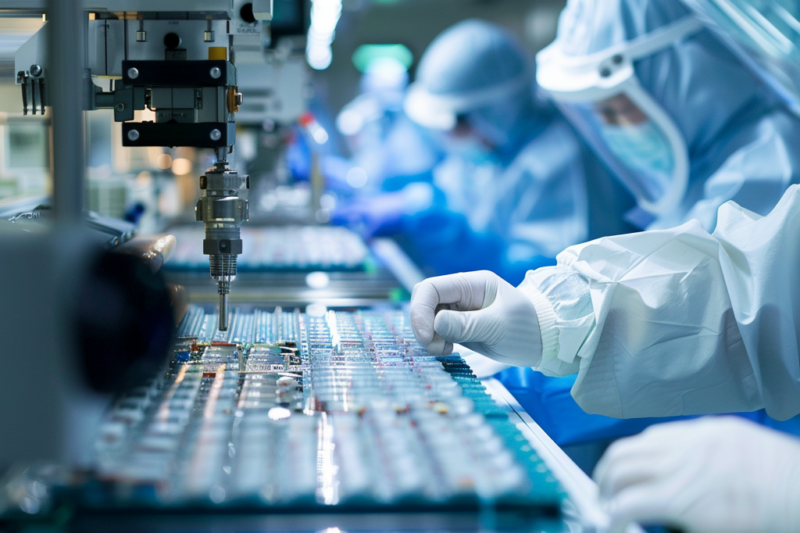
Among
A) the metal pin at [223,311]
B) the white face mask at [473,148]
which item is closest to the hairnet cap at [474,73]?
the white face mask at [473,148]

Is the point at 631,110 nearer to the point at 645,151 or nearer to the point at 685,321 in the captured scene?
the point at 645,151

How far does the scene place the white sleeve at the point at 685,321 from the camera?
3.67 feet

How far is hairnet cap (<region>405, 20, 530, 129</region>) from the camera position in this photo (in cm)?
354

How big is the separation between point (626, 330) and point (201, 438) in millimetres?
764

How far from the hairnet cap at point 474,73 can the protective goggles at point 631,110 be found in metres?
1.38

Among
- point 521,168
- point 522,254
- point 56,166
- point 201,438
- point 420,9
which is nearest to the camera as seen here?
point 56,166

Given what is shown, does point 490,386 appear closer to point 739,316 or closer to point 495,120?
point 739,316

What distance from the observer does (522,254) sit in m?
3.21

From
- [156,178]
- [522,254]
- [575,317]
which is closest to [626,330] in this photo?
[575,317]

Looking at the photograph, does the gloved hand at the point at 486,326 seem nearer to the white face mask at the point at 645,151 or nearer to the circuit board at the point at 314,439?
the circuit board at the point at 314,439

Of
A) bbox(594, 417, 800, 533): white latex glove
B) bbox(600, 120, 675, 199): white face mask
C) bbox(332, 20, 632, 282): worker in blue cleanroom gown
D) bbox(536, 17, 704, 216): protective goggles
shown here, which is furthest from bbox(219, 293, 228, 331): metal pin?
bbox(332, 20, 632, 282): worker in blue cleanroom gown

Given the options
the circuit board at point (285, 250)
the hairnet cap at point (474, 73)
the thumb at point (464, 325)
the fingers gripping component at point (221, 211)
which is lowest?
the circuit board at point (285, 250)

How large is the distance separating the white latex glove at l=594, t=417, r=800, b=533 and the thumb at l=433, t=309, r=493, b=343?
1.60 feet

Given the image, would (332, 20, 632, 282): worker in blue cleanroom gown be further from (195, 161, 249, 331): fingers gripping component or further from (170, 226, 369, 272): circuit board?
(195, 161, 249, 331): fingers gripping component
